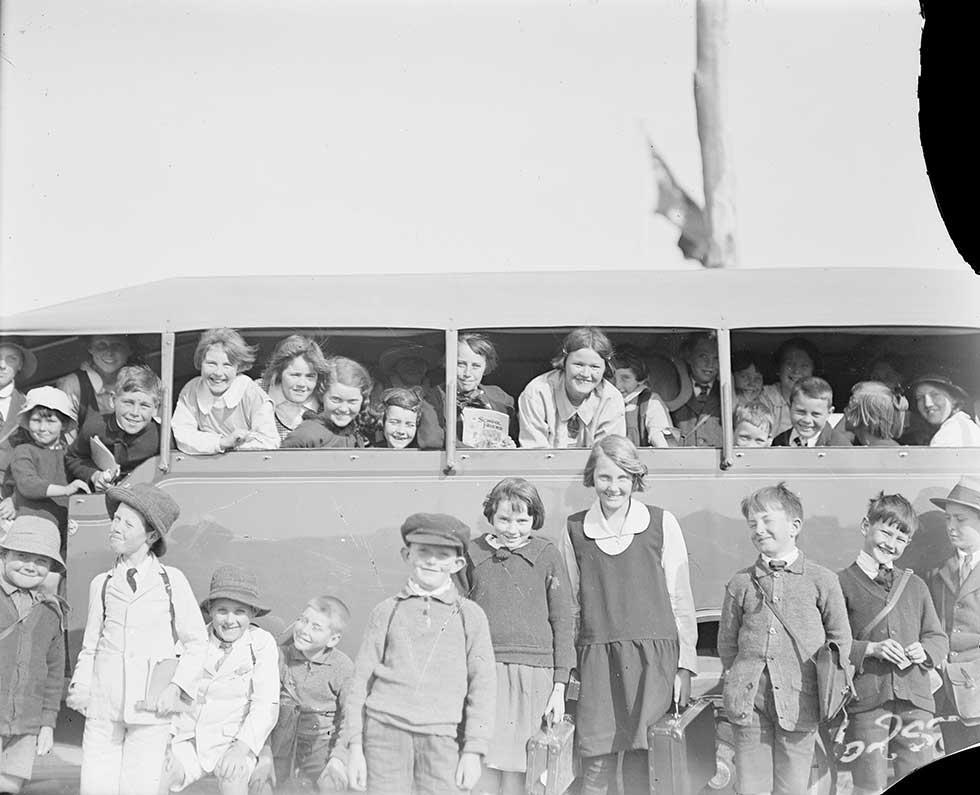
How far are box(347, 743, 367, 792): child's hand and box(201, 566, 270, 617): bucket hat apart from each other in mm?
573

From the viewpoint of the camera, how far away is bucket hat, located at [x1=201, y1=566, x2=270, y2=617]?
3.59m

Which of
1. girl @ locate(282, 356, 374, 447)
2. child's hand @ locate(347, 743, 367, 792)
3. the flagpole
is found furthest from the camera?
the flagpole

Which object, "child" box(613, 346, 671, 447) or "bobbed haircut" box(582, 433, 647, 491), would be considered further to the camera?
"child" box(613, 346, 671, 447)

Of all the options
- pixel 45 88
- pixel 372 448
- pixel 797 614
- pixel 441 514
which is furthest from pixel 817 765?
pixel 45 88

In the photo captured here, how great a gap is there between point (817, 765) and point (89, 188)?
341cm

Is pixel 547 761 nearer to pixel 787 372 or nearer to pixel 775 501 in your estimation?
pixel 775 501

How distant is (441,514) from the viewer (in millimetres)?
3592

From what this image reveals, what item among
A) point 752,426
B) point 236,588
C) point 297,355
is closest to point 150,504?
point 236,588

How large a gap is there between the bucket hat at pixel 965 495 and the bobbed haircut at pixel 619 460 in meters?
1.04

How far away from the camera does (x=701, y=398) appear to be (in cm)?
371

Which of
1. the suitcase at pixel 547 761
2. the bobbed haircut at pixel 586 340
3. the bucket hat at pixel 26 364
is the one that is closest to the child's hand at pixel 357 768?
the suitcase at pixel 547 761

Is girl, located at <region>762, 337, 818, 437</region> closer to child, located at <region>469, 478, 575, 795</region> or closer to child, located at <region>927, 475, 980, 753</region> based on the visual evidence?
child, located at <region>927, 475, 980, 753</region>

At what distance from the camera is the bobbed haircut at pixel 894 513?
360cm

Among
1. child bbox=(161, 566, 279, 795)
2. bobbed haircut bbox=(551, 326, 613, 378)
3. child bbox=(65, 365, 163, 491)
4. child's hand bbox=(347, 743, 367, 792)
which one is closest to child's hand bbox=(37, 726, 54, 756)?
child bbox=(161, 566, 279, 795)
